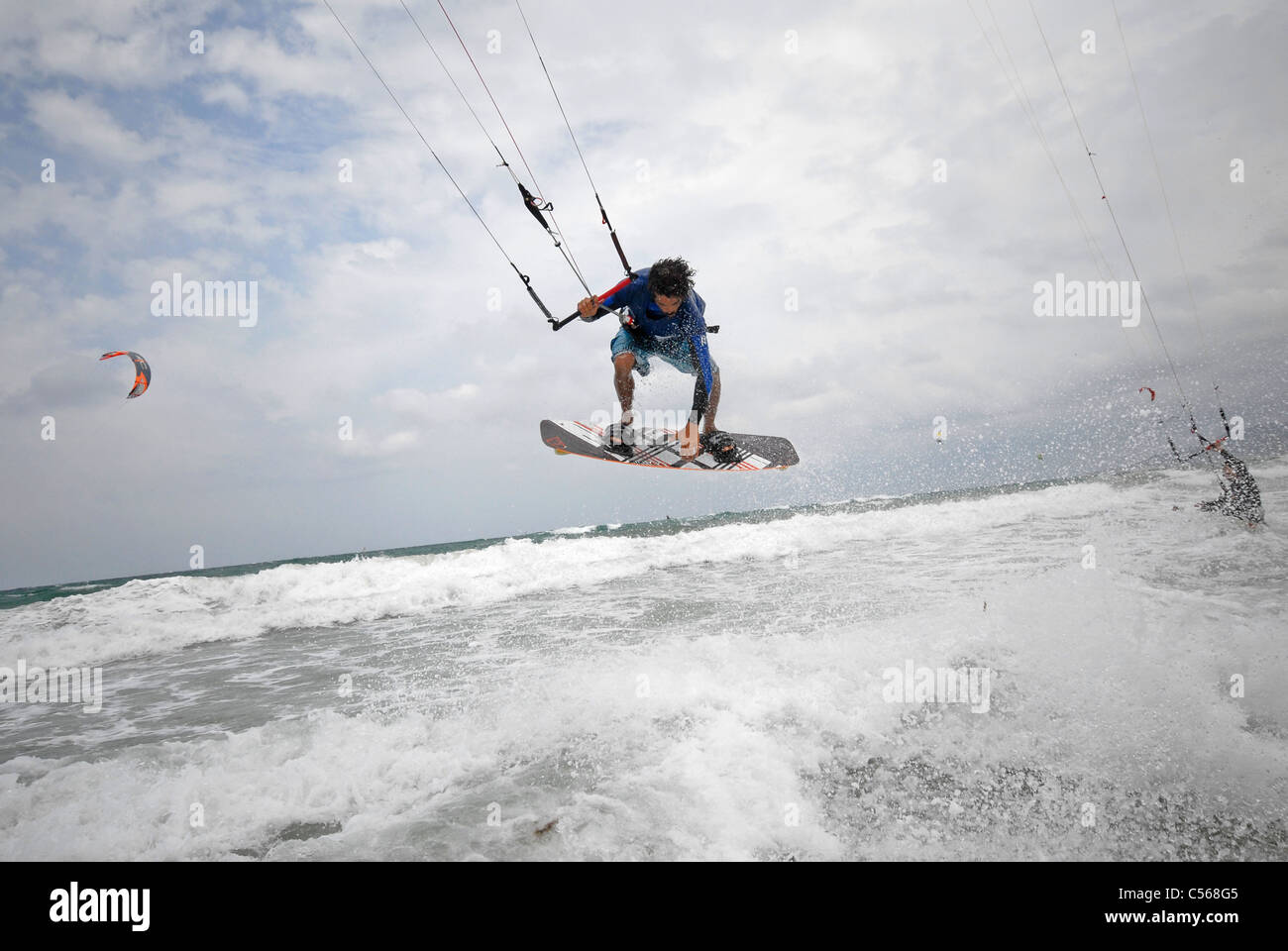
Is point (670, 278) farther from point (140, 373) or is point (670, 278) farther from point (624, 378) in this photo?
point (140, 373)

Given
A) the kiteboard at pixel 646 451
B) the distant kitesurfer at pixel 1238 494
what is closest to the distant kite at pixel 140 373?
the kiteboard at pixel 646 451

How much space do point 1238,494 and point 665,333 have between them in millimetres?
12245

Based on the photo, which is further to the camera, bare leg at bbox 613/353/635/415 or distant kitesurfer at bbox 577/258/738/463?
bare leg at bbox 613/353/635/415

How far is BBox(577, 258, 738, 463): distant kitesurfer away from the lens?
7215 mm

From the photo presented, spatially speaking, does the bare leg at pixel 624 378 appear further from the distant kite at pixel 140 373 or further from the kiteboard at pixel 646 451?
the distant kite at pixel 140 373

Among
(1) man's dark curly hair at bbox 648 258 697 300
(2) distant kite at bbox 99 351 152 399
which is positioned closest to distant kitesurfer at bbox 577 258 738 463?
(1) man's dark curly hair at bbox 648 258 697 300

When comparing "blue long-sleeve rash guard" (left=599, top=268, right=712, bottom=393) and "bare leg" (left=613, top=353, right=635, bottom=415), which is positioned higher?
"blue long-sleeve rash guard" (left=599, top=268, right=712, bottom=393)

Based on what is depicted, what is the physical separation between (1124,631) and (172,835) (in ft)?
21.5

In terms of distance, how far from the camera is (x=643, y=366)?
829 cm

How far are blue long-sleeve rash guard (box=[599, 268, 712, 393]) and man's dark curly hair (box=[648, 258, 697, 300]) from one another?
146 millimetres

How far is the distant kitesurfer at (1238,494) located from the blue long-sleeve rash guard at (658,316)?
1121 cm

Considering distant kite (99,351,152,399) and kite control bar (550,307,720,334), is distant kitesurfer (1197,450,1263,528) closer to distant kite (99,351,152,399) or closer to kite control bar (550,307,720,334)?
kite control bar (550,307,720,334)
